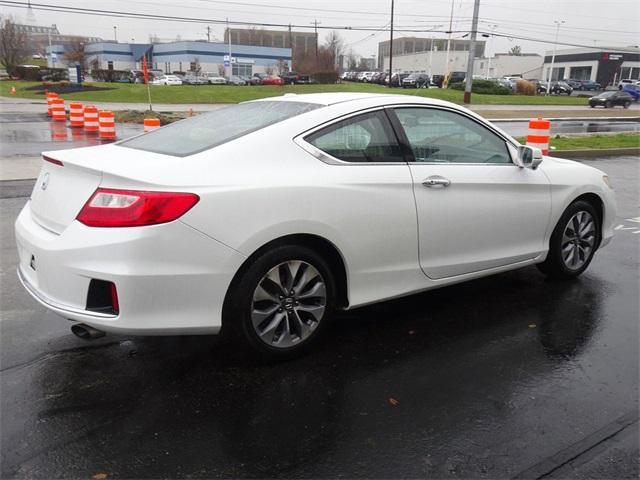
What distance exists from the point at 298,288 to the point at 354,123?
1.16 m

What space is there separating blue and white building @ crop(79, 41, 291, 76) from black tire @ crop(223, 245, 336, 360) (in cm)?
8992

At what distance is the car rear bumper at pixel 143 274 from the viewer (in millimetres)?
2918

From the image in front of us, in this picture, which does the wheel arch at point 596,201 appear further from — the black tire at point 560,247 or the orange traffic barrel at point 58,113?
the orange traffic barrel at point 58,113

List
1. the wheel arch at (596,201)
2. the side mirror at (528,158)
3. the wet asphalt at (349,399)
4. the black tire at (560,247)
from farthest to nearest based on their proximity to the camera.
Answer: the wheel arch at (596,201) < the black tire at (560,247) < the side mirror at (528,158) < the wet asphalt at (349,399)

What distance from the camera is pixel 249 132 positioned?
3488 mm

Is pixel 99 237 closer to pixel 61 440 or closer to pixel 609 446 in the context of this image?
pixel 61 440

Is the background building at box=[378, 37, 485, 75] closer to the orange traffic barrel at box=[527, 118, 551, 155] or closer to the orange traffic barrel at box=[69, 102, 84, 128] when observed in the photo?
the orange traffic barrel at box=[69, 102, 84, 128]

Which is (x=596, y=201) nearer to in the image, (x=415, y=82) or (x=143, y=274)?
(x=143, y=274)

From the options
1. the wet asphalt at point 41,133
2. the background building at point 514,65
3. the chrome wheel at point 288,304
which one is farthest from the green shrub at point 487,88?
the background building at point 514,65

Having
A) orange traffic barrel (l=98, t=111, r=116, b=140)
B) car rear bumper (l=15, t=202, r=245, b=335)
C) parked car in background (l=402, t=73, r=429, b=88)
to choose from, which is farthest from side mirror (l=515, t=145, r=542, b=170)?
parked car in background (l=402, t=73, r=429, b=88)

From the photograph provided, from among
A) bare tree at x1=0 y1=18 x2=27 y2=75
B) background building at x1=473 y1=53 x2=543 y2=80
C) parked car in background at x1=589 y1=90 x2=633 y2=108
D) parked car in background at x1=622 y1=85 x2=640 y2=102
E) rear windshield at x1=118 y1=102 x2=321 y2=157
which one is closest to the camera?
rear windshield at x1=118 y1=102 x2=321 y2=157

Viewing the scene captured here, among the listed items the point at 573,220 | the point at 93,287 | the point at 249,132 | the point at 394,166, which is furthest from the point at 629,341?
the point at 93,287

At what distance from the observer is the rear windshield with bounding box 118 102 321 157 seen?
11.5 ft

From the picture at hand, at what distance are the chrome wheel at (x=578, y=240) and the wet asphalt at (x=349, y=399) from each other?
2.08 feet
